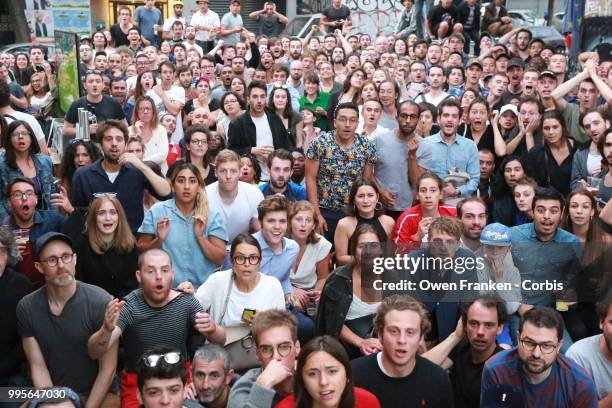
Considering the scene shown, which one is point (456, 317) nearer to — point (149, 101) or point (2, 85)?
point (149, 101)

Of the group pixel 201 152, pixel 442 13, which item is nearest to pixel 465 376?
pixel 201 152

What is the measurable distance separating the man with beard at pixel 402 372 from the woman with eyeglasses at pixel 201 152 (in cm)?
331

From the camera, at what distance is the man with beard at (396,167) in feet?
23.8

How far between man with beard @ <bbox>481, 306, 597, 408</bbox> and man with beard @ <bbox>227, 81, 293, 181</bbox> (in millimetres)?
4346

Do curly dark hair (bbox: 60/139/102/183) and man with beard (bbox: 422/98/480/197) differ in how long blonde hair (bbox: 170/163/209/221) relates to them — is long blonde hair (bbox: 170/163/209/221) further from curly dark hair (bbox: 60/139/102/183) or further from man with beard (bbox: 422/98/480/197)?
man with beard (bbox: 422/98/480/197)

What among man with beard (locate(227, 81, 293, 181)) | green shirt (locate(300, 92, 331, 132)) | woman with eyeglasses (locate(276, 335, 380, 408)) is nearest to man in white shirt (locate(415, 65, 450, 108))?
green shirt (locate(300, 92, 331, 132))

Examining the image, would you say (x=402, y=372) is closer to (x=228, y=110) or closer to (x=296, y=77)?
(x=228, y=110)

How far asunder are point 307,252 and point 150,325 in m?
1.69

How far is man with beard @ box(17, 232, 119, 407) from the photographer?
4.86 metres

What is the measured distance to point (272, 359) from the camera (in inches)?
166

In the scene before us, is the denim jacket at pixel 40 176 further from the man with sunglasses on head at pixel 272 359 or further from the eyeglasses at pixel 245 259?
the man with sunglasses on head at pixel 272 359

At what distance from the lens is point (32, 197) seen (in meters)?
5.86

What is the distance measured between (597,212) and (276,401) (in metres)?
3.22

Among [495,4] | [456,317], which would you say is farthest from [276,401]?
[495,4]
